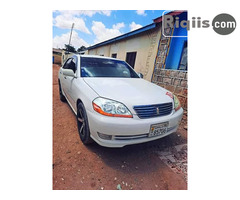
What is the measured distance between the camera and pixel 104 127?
1.54 meters

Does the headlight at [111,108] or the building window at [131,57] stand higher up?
the building window at [131,57]

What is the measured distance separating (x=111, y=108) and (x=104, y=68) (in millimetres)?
1346

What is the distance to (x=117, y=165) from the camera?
180 centimetres

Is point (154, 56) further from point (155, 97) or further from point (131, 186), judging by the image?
point (131, 186)

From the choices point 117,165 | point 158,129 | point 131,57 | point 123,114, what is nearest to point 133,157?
point 117,165

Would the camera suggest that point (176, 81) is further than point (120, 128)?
Yes

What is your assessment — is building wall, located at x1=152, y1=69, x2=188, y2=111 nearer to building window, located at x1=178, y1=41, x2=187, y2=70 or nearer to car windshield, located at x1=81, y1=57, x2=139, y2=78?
building window, located at x1=178, y1=41, x2=187, y2=70

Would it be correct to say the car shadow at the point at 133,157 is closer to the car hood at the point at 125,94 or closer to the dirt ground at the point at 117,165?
the dirt ground at the point at 117,165

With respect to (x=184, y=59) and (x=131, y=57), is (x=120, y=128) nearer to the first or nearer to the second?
(x=184, y=59)

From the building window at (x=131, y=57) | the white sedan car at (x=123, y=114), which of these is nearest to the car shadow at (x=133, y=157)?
the white sedan car at (x=123, y=114)

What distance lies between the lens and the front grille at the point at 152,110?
5.38 ft

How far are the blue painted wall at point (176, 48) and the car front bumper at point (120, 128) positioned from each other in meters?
3.27

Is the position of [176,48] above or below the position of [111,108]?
above

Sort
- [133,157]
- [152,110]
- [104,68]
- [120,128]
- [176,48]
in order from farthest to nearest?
[176,48], [104,68], [133,157], [152,110], [120,128]
